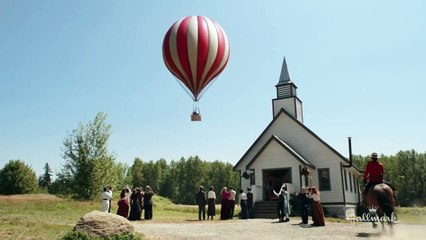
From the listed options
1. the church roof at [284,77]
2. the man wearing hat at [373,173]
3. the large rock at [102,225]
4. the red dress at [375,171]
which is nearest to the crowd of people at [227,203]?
the man wearing hat at [373,173]

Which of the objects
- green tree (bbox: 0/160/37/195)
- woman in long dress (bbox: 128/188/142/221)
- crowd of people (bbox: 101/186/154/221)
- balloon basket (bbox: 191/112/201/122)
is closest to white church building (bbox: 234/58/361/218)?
crowd of people (bbox: 101/186/154/221)

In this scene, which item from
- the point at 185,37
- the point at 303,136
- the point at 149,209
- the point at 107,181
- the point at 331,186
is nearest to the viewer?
the point at 185,37

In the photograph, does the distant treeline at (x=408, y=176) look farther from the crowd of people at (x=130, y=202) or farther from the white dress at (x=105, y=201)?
the white dress at (x=105, y=201)

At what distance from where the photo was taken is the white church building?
26.3 metres

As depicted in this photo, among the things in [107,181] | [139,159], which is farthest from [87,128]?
[139,159]

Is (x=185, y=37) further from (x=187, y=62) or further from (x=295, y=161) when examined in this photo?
(x=295, y=161)

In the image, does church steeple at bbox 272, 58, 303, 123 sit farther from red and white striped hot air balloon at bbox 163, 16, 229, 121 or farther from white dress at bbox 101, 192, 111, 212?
white dress at bbox 101, 192, 111, 212

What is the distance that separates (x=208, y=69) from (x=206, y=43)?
3.67ft

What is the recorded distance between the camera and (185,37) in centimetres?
1524

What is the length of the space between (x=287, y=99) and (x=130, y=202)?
660 inches

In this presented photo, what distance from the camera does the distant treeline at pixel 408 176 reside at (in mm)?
68912

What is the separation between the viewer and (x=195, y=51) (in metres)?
15.2

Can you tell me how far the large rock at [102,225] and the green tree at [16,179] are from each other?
64868mm

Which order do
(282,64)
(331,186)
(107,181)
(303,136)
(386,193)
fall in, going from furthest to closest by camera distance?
(107,181), (282,64), (303,136), (331,186), (386,193)
